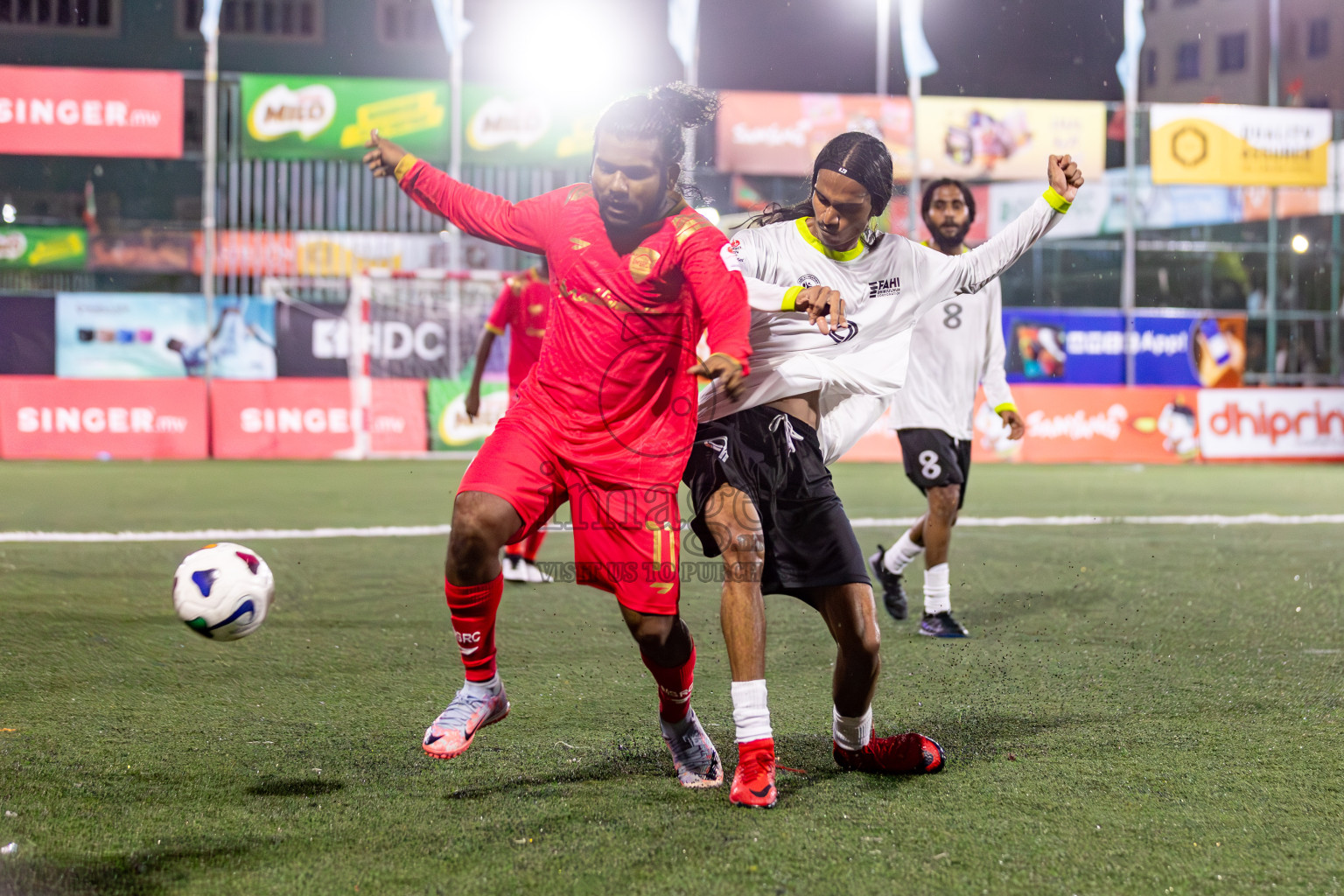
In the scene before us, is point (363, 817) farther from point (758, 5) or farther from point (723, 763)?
point (758, 5)

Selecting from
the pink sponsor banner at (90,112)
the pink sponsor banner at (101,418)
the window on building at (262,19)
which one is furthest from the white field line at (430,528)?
the window on building at (262,19)

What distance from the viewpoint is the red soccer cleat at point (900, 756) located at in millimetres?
3492

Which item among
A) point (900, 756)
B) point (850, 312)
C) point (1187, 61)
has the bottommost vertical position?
point (900, 756)

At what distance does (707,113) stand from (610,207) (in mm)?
485

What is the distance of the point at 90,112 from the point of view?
696 inches

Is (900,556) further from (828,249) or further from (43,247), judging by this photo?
(43,247)

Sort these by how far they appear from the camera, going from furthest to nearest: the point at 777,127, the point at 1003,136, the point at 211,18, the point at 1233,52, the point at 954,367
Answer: the point at 1233,52 < the point at 777,127 < the point at 1003,136 < the point at 211,18 < the point at 954,367

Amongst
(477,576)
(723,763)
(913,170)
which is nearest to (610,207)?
(477,576)

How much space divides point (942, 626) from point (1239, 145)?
55.4 feet

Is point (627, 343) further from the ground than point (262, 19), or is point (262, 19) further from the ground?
point (262, 19)

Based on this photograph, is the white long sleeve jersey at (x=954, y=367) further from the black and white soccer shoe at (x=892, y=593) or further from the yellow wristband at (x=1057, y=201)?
the yellow wristband at (x=1057, y=201)

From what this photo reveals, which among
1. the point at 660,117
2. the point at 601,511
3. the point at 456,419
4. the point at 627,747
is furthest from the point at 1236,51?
the point at 601,511

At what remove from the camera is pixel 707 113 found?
3.64 m

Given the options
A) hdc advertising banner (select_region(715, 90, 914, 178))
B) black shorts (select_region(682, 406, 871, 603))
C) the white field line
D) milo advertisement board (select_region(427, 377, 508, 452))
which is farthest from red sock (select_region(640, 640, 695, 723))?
hdc advertising banner (select_region(715, 90, 914, 178))
